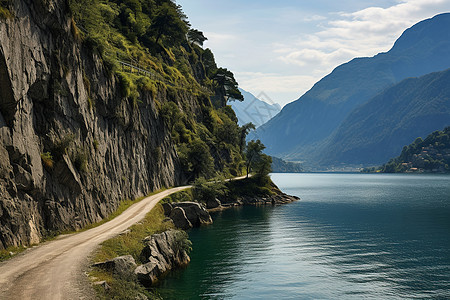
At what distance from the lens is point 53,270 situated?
87.7ft

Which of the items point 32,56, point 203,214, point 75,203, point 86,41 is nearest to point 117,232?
point 75,203

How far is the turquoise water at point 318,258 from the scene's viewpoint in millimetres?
36062

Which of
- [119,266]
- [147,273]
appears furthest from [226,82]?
[119,266]

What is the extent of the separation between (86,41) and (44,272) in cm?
3721

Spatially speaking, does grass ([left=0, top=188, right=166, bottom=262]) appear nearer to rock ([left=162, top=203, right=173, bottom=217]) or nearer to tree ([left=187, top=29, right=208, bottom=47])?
rock ([left=162, top=203, right=173, bottom=217])

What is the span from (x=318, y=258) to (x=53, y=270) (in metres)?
34.3

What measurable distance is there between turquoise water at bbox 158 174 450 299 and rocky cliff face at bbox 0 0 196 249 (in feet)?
47.0

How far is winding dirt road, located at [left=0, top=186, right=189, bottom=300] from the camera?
22.5 meters

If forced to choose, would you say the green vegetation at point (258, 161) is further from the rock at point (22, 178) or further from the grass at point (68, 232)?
the rock at point (22, 178)

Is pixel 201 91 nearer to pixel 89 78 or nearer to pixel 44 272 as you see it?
pixel 89 78

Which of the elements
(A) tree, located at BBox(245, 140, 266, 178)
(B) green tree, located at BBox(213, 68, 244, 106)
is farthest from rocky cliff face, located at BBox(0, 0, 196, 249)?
(B) green tree, located at BBox(213, 68, 244, 106)

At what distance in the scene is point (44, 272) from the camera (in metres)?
26.1

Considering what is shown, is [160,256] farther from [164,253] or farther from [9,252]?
[9,252]

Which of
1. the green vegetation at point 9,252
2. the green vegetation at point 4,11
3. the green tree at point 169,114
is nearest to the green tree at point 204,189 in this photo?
the green tree at point 169,114
